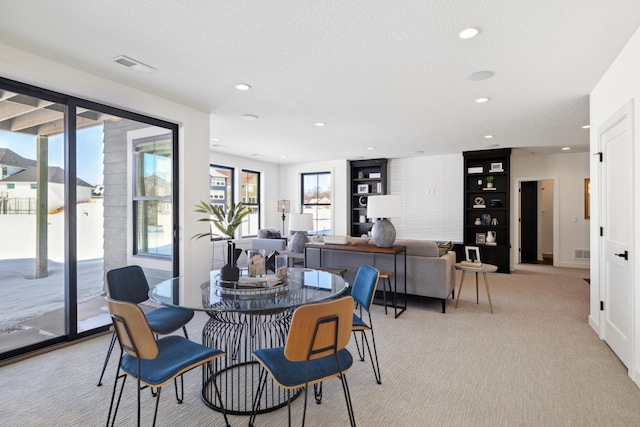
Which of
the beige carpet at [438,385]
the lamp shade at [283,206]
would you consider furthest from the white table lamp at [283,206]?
the beige carpet at [438,385]

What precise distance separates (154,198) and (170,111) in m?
1.05

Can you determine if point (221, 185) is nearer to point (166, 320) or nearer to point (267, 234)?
point (267, 234)

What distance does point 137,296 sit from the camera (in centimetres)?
263

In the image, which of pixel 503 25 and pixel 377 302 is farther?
pixel 377 302

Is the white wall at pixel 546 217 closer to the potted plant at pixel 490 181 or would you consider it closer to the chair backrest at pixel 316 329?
the potted plant at pixel 490 181

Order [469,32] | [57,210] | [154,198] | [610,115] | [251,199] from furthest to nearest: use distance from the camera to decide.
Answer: [251,199]
[154,198]
[57,210]
[610,115]
[469,32]

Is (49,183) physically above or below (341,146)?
below

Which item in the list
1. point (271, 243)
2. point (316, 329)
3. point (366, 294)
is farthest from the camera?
point (271, 243)

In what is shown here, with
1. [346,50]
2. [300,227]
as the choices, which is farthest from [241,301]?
[300,227]

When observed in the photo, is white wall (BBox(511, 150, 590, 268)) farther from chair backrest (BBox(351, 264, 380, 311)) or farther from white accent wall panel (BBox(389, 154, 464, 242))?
chair backrest (BBox(351, 264, 380, 311))

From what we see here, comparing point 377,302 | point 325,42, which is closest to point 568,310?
point 377,302

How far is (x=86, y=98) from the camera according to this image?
10.6 feet

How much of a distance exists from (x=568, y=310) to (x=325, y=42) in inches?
170

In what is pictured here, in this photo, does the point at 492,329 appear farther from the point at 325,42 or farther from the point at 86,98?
the point at 86,98
